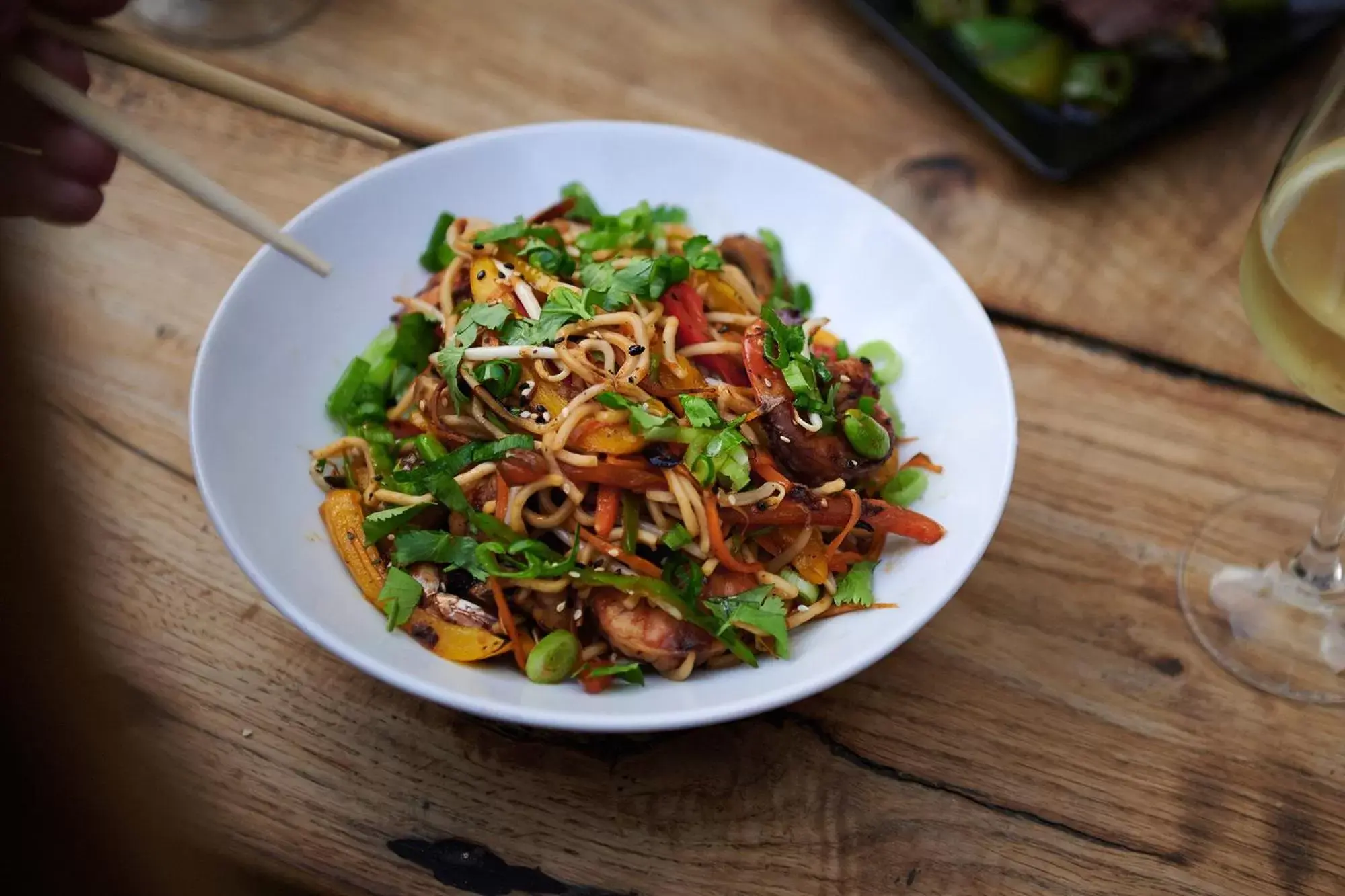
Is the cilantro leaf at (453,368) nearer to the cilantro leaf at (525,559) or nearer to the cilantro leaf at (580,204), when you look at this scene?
the cilantro leaf at (525,559)

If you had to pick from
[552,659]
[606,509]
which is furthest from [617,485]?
[552,659]

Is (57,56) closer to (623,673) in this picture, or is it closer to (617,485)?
(617,485)

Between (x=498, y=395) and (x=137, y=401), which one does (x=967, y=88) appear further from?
(x=137, y=401)

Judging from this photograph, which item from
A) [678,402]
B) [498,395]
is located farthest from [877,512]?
[498,395]

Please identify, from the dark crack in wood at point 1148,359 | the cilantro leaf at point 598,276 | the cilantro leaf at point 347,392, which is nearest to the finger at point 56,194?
the cilantro leaf at point 347,392

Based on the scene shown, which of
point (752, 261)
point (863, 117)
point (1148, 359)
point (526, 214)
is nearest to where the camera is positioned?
point (752, 261)

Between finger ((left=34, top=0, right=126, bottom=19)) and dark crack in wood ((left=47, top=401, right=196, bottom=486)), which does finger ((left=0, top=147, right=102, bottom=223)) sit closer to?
finger ((left=34, top=0, right=126, bottom=19))

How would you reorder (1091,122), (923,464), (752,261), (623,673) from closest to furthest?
1. (623,673)
2. (923,464)
3. (752,261)
4. (1091,122)
